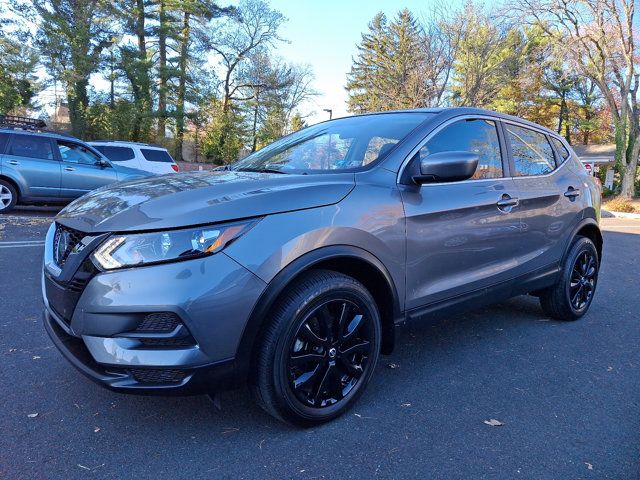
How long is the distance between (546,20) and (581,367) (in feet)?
80.8

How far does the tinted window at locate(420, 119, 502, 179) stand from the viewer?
10.0ft

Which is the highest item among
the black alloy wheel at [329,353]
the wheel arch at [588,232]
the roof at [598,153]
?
the roof at [598,153]

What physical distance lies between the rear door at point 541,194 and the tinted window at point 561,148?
0.04 m

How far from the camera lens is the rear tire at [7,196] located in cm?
926

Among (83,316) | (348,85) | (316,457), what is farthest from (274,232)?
(348,85)

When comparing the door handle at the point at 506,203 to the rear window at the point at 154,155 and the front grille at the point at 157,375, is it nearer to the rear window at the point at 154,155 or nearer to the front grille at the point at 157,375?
the front grille at the point at 157,375

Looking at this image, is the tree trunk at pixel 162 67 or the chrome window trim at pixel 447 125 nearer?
the chrome window trim at pixel 447 125

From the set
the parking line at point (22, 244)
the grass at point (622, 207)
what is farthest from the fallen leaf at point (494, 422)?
the grass at point (622, 207)

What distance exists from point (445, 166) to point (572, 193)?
2081mm

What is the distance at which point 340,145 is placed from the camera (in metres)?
3.12

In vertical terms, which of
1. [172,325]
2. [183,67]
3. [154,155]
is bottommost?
[172,325]

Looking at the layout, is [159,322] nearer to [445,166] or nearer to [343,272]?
[343,272]

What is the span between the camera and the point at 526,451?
2.27 metres

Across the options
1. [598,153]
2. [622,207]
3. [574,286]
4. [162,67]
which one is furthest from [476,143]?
[598,153]
